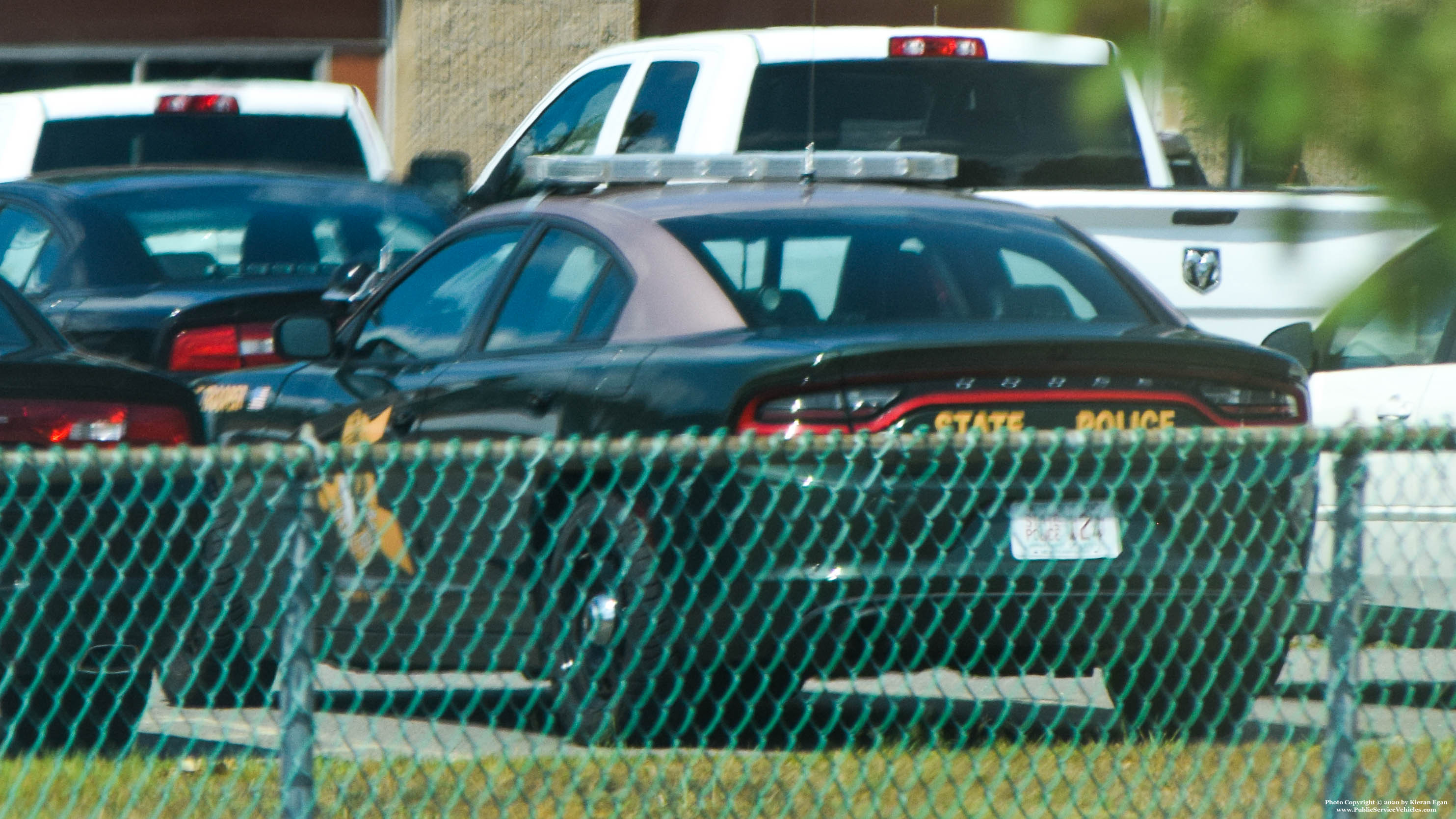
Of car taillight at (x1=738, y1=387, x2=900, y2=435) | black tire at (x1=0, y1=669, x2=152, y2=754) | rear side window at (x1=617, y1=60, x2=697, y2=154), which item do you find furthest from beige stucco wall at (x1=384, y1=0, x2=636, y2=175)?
car taillight at (x1=738, y1=387, x2=900, y2=435)

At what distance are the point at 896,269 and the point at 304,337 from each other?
2.03 metres

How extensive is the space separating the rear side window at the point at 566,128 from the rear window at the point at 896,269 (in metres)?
3.91

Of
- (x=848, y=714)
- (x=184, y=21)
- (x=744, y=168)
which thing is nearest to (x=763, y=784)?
(x=848, y=714)

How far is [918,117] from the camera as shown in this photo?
9375 millimetres

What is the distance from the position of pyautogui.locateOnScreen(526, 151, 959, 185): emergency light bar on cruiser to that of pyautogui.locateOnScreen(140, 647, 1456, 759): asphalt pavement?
1.52 metres

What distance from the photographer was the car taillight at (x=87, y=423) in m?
5.64

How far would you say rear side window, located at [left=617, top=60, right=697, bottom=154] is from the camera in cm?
937

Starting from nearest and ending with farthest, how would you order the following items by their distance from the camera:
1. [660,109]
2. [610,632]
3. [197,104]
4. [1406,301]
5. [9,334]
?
[1406,301] → [610,632] → [9,334] → [660,109] → [197,104]

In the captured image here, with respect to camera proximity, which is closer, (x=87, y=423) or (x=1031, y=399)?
(x=1031, y=399)

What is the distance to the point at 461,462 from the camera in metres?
3.93

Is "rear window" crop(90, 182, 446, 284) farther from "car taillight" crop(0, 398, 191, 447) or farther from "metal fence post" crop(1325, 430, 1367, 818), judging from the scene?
"metal fence post" crop(1325, 430, 1367, 818)

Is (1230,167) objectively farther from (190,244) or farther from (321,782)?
(190,244)

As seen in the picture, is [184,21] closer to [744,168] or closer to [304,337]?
[304,337]

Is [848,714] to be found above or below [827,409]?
below
